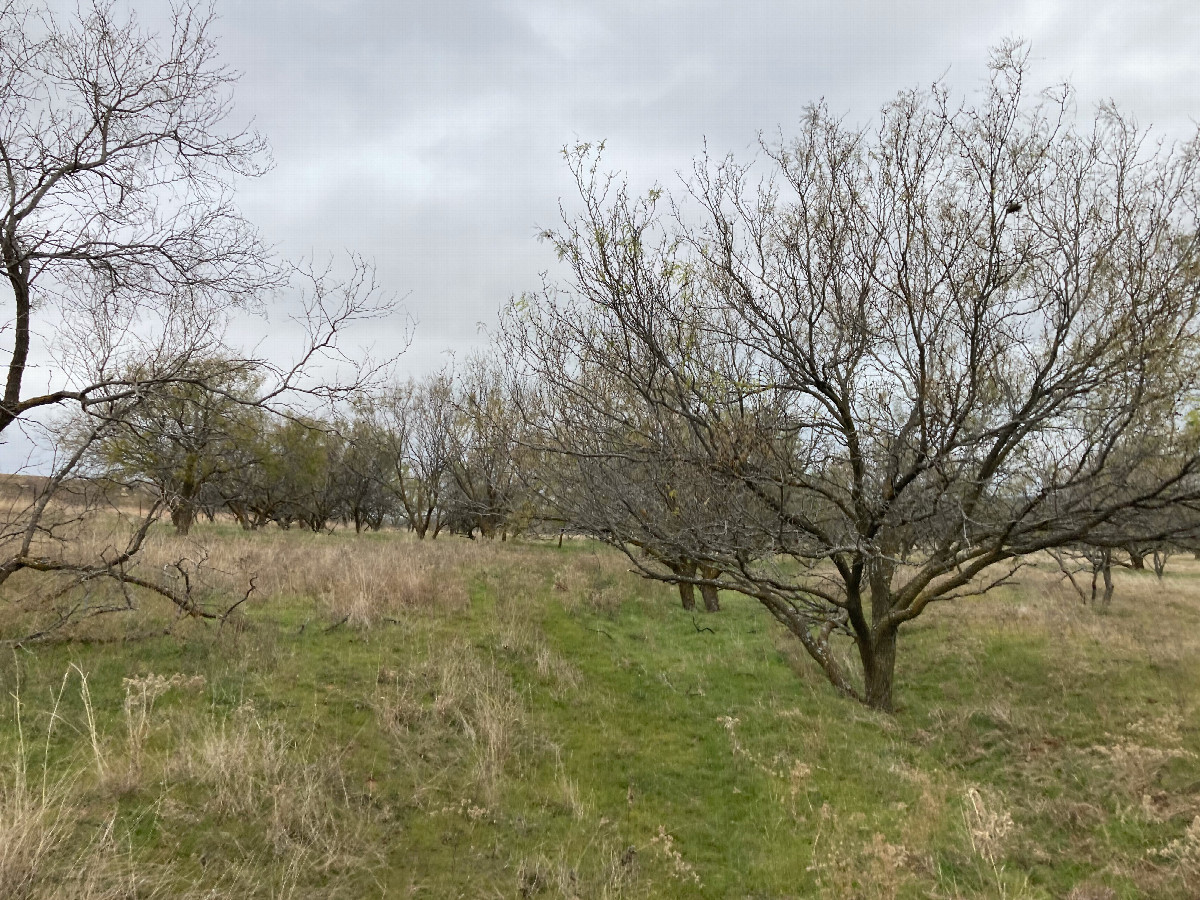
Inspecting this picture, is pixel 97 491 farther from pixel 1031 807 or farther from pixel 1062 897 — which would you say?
pixel 1031 807

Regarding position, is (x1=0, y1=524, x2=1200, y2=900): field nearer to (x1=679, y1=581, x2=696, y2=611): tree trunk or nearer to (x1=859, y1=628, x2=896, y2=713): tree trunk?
(x1=859, y1=628, x2=896, y2=713): tree trunk

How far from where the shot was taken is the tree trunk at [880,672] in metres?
7.17

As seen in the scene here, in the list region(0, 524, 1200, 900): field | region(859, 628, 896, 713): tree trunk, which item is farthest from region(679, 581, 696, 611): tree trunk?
region(859, 628, 896, 713): tree trunk

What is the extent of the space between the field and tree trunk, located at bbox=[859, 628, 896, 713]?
0.30 m

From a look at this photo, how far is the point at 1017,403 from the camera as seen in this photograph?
589 centimetres

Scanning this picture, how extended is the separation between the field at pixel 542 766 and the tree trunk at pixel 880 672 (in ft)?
0.98

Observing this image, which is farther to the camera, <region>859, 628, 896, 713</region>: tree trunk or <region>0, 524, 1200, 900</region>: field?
<region>859, 628, 896, 713</region>: tree trunk

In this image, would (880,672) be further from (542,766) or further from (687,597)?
(687,597)

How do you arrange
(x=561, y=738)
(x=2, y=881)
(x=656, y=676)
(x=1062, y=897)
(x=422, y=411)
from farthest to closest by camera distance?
1. (x=422, y=411)
2. (x=656, y=676)
3. (x=561, y=738)
4. (x=1062, y=897)
5. (x=2, y=881)

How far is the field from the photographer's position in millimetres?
3643

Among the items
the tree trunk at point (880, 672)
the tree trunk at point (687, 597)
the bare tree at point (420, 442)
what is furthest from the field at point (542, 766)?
the bare tree at point (420, 442)

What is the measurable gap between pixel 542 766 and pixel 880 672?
14.0 feet

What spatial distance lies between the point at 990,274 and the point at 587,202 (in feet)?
11.7

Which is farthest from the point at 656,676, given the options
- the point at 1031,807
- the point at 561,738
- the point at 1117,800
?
the point at 1117,800
